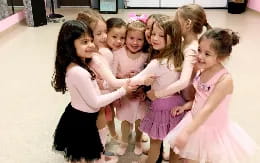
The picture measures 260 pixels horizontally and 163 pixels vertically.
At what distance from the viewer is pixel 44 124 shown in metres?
2.51

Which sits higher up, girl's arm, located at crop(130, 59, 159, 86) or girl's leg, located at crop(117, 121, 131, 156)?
girl's arm, located at crop(130, 59, 159, 86)

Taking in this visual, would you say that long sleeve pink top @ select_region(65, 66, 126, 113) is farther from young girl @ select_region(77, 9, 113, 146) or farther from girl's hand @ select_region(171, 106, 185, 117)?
girl's hand @ select_region(171, 106, 185, 117)

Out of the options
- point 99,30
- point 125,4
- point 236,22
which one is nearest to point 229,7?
point 236,22

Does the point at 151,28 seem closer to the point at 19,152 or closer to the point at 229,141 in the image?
the point at 229,141

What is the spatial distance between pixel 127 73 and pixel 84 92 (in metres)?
0.39

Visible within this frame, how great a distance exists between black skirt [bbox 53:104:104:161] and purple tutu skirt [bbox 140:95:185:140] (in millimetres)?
329

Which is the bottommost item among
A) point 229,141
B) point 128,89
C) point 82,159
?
point 82,159

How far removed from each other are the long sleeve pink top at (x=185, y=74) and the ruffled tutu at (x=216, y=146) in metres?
0.19

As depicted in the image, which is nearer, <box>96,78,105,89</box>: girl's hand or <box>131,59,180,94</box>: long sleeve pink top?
<box>131,59,180,94</box>: long sleeve pink top

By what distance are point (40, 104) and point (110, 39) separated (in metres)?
1.27

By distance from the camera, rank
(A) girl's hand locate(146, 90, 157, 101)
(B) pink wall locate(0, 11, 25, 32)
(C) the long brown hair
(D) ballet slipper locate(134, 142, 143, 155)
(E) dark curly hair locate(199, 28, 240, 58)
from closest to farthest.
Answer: (E) dark curly hair locate(199, 28, 240, 58) < (C) the long brown hair < (A) girl's hand locate(146, 90, 157, 101) < (D) ballet slipper locate(134, 142, 143, 155) < (B) pink wall locate(0, 11, 25, 32)

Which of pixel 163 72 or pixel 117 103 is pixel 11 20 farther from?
pixel 163 72

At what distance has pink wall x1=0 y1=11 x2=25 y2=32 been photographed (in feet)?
17.2

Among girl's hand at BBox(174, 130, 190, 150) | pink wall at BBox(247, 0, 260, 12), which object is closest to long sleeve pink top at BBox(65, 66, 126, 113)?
girl's hand at BBox(174, 130, 190, 150)
